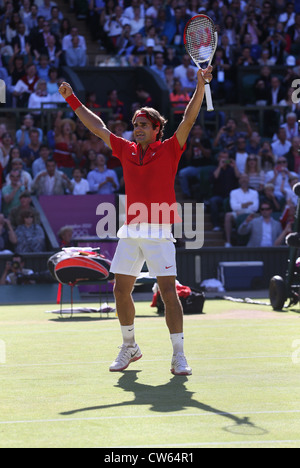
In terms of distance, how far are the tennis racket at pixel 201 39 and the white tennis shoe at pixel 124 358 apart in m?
2.44

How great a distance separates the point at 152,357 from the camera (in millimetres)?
8172

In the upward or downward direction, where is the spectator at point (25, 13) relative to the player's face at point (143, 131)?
upward

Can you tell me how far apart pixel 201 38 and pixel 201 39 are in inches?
0.5

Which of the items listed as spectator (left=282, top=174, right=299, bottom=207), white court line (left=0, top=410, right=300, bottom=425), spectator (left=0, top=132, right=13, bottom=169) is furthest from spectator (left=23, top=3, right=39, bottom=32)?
white court line (left=0, top=410, right=300, bottom=425)

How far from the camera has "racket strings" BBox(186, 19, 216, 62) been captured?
8000mm

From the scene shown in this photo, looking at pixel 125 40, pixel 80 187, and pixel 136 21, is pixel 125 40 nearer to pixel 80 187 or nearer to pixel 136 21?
pixel 136 21

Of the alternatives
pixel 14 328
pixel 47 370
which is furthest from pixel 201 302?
pixel 47 370

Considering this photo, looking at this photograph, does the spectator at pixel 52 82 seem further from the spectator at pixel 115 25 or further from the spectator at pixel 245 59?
the spectator at pixel 245 59

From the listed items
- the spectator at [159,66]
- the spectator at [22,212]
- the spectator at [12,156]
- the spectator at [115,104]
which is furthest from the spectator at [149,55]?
the spectator at [22,212]

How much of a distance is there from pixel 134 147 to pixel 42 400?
2.24 meters

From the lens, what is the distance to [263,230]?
18.0m

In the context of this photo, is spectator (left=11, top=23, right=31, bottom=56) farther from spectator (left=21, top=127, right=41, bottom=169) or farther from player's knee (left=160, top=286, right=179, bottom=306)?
player's knee (left=160, top=286, right=179, bottom=306)

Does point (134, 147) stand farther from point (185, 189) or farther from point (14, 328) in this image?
point (185, 189)

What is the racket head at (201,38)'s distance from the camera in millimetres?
7996
